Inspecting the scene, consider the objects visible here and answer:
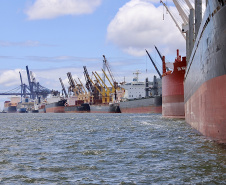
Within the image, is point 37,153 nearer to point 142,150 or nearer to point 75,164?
point 75,164

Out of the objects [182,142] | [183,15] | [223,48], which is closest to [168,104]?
[183,15]

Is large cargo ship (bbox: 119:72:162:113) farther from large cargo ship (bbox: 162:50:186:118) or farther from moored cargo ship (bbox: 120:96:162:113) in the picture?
large cargo ship (bbox: 162:50:186:118)

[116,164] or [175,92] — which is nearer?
[116,164]

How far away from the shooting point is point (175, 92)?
1757 inches

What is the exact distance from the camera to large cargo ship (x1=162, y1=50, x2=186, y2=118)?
43.7 meters

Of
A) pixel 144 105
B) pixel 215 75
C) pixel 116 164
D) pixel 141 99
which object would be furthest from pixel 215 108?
pixel 141 99

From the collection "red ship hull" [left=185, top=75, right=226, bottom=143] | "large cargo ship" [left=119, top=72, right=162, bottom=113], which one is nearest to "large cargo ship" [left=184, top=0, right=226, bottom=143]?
"red ship hull" [left=185, top=75, right=226, bottom=143]

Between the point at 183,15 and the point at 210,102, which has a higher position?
the point at 183,15

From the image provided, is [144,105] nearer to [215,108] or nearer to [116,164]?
[215,108]

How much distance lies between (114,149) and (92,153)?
4.24 feet

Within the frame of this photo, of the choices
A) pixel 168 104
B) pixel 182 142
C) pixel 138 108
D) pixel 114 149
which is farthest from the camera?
pixel 138 108

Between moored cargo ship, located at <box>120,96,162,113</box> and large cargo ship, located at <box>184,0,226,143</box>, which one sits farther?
moored cargo ship, located at <box>120,96,162,113</box>

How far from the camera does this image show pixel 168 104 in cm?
4616

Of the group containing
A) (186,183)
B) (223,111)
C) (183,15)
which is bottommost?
(186,183)
